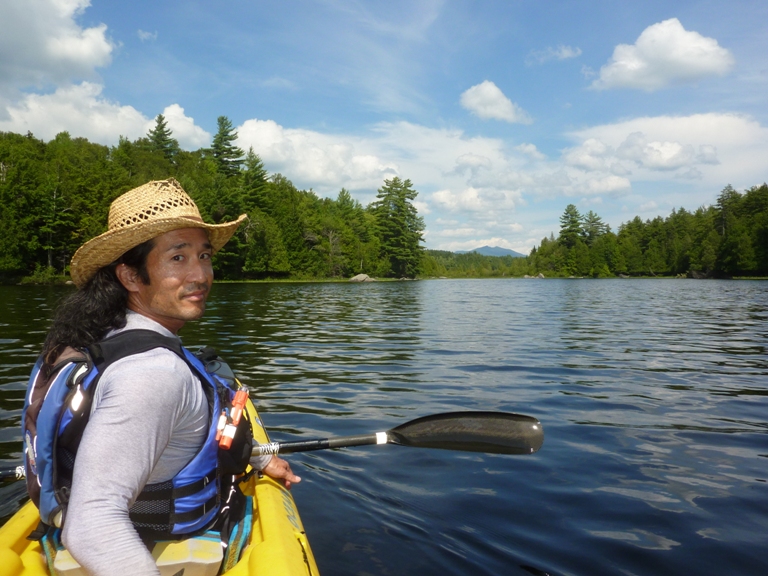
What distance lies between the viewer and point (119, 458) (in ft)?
5.41

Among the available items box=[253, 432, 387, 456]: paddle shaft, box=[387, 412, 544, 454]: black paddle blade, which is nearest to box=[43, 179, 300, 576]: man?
box=[253, 432, 387, 456]: paddle shaft

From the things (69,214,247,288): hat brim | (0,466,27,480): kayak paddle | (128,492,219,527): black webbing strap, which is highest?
(69,214,247,288): hat brim

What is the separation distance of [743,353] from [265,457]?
11.7 m

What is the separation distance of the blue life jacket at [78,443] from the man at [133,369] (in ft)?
0.22

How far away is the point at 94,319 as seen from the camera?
2182 mm

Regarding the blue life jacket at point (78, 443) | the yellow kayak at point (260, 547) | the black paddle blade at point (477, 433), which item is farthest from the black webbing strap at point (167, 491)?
the black paddle blade at point (477, 433)

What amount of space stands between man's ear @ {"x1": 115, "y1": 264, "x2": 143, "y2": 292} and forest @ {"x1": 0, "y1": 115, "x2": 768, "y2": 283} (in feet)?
159

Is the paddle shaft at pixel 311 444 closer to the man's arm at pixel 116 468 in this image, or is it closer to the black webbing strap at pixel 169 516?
the black webbing strap at pixel 169 516

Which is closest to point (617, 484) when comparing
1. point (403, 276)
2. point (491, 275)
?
point (403, 276)

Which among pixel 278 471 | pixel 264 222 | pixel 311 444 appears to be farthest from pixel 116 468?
pixel 264 222

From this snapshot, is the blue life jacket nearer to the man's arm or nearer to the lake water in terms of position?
the man's arm

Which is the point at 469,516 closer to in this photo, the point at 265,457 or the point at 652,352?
the point at 265,457

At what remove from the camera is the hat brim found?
2.12 meters

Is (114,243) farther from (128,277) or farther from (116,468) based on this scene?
(116,468)
